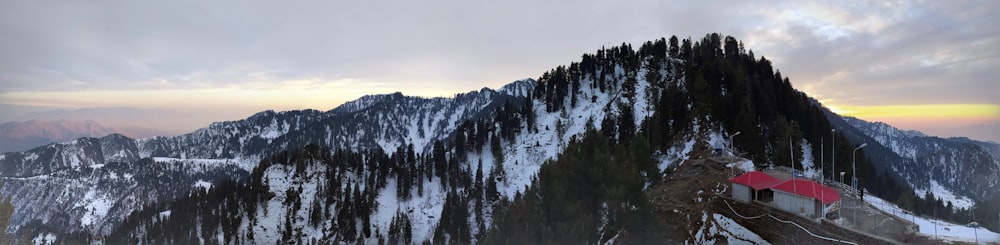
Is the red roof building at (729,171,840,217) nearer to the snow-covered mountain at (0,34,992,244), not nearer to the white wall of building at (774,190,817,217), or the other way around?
the white wall of building at (774,190,817,217)

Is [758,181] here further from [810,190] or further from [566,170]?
[566,170]

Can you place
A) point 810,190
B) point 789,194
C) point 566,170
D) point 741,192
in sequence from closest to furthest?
point 810,190, point 789,194, point 566,170, point 741,192

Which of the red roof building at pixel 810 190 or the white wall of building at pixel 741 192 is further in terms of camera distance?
the white wall of building at pixel 741 192

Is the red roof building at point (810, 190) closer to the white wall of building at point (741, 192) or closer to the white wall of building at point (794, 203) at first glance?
the white wall of building at point (794, 203)

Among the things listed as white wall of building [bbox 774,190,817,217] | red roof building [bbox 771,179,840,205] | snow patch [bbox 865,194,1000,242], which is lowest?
snow patch [bbox 865,194,1000,242]

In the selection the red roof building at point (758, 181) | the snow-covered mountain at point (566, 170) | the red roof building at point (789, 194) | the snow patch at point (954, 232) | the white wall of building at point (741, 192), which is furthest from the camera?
the white wall of building at point (741, 192)

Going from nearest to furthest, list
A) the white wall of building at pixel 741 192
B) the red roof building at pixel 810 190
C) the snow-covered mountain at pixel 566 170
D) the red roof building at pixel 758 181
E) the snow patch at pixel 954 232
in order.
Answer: the snow patch at pixel 954 232 → the red roof building at pixel 810 190 → the snow-covered mountain at pixel 566 170 → the red roof building at pixel 758 181 → the white wall of building at pixel 741 192

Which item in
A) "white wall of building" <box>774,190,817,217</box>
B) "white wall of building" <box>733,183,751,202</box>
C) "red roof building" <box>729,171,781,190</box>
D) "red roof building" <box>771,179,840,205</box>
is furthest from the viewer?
"white wall of building" <box>733,183,751,202</box>

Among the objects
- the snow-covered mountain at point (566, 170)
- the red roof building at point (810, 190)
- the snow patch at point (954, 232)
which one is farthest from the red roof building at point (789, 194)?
the snow patch at point (954, 232)

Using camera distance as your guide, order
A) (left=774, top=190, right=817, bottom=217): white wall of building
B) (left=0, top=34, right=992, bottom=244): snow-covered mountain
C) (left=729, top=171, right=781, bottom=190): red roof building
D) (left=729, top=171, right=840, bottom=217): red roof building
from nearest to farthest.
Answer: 1. (left=729, top=171, right=840, bottom=217): red roof building
2. (left=774, top=190, right=817, bottom=217): white wall of building
3. (left=0, top=34, right=992, bottom=244): snow-covered mountain
4. (left=729, top=171, right=781, bottom=190): red roof building

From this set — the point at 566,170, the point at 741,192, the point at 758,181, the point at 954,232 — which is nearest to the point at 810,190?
the point at 758,181

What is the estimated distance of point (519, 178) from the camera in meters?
97.1

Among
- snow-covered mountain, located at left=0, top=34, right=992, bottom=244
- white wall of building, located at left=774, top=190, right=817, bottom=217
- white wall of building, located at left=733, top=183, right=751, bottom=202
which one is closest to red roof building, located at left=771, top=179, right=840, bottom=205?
white wall of building, located at left=774, top=190, right=817, bottom=217

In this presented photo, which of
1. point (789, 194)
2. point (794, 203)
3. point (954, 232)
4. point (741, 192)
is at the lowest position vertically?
point (954, 232)
